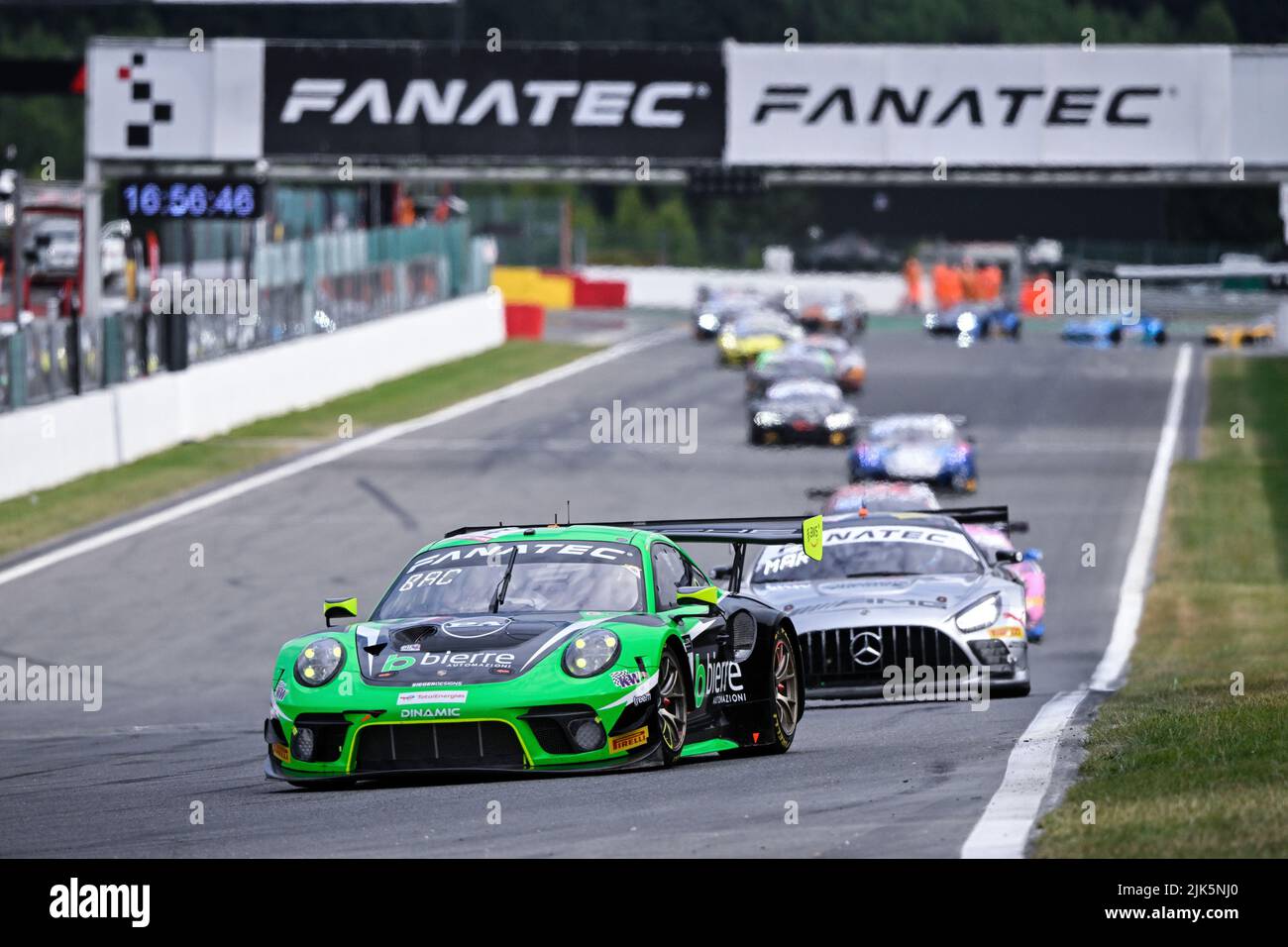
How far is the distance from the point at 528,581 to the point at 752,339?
4614 cm

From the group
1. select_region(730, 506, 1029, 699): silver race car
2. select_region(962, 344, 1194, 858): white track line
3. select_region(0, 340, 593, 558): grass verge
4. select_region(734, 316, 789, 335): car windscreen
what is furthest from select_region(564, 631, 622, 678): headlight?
select_region(734, 316, 789, 335): car windscreen

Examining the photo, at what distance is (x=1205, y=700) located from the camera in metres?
13.5

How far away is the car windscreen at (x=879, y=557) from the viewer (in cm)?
1633

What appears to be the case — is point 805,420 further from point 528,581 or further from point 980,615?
point 528,581

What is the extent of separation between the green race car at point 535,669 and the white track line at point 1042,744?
147cm

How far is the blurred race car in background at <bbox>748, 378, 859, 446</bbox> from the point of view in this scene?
40.2 m

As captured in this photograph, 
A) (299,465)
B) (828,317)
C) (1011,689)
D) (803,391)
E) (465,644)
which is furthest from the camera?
(828,317)

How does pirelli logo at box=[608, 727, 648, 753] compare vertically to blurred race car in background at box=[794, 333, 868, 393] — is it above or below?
below

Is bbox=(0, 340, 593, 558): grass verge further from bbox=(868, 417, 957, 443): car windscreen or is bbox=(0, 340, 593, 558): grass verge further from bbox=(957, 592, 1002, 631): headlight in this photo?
bbox=(957, 592, 1002, 631): headlight

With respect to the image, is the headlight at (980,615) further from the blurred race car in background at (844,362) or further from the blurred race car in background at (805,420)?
the blurred race car in background at (844,362)
